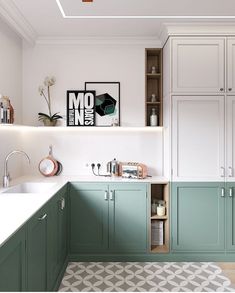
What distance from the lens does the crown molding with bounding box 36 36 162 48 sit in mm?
3627

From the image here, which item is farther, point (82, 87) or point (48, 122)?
point (82, 87)

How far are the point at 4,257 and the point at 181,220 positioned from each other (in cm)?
229

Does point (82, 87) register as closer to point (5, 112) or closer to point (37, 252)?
point (5, 112)

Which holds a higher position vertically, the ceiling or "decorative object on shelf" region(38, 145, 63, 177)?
the ceiling

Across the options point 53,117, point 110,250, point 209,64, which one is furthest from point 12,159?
point 209,64

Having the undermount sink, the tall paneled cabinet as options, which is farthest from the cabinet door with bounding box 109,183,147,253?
the undermount sink

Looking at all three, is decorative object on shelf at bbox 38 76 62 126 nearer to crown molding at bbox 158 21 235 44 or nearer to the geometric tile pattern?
crown molding at bbox 158 21 235 44

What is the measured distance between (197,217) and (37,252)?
1901mm

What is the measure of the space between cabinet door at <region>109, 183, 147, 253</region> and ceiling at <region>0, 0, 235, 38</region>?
1.74 m

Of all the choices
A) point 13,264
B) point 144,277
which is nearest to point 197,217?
point 144,277

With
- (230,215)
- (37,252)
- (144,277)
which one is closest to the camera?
(37,252)

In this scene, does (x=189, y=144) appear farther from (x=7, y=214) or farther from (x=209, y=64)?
(x=7, y=214)

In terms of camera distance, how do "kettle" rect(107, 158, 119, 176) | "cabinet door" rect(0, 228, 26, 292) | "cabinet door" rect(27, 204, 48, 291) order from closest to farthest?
"cabinet door" rect(0, 228, 26, 292) < "cabinet door" rect(27, 204, 48, 291) < "kettle" rect(107, 158, 119, 176)

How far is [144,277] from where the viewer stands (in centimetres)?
290
